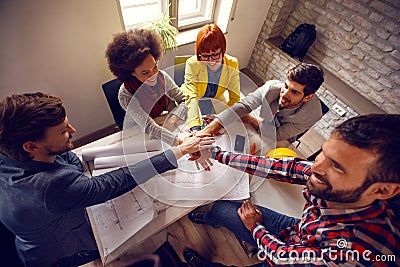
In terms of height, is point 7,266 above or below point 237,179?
below

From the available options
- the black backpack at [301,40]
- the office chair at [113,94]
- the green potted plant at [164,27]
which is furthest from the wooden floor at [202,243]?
the black backpack at [301,40]

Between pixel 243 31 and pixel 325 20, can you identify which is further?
pixel 243 31

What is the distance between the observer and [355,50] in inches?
86.0

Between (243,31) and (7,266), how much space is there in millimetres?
2609

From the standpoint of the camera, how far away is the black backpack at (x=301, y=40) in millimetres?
2334

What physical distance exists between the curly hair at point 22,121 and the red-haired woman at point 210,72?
75 centimetres

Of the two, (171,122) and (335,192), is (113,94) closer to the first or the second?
(171,122)

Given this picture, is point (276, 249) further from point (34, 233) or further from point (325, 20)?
point (325, 20)

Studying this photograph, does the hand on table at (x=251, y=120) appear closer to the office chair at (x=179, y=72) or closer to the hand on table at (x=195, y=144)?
the hand on table at (x=195, y=144)

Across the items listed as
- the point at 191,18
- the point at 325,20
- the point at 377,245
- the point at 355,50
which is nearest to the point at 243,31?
the point at 191,18

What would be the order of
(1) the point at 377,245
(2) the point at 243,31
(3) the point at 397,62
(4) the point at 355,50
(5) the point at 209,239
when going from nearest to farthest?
1. (1) the point at 377,245
2. (5) the point at 209,239
3. (3) the point at 397,62
4. (4) the point at 355,50
5. (2) the point at 243,31

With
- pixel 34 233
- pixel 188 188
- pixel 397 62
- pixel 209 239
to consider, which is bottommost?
pixel 209 239

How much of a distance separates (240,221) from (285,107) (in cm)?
74

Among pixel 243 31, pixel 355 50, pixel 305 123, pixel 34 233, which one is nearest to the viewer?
pixel 34 233
